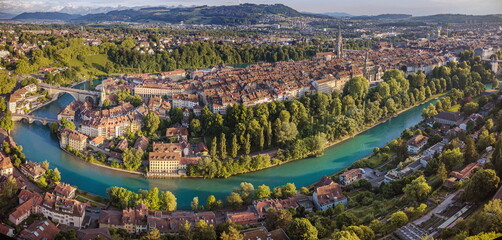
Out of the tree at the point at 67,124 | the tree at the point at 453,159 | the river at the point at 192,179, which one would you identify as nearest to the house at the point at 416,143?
the river at the point at 192,179

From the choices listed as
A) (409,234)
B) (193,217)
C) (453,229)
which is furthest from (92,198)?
(453,229)

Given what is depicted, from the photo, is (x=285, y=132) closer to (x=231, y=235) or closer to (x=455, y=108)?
(x=231, y=235)

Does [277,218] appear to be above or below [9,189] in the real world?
below

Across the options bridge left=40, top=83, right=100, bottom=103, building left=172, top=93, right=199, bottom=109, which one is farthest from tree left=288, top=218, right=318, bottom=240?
bridge left=40, top=83, right=100, bottom=103

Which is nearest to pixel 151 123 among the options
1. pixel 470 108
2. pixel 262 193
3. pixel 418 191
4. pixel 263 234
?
pixel 262 193

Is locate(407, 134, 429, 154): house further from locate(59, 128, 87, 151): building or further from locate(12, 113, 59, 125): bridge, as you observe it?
locate(12, 113, 59, 125): bridge

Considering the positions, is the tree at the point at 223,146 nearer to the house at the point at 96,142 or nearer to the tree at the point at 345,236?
the house at the point at 96,142

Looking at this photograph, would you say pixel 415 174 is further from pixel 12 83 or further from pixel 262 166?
pixel 12 83
